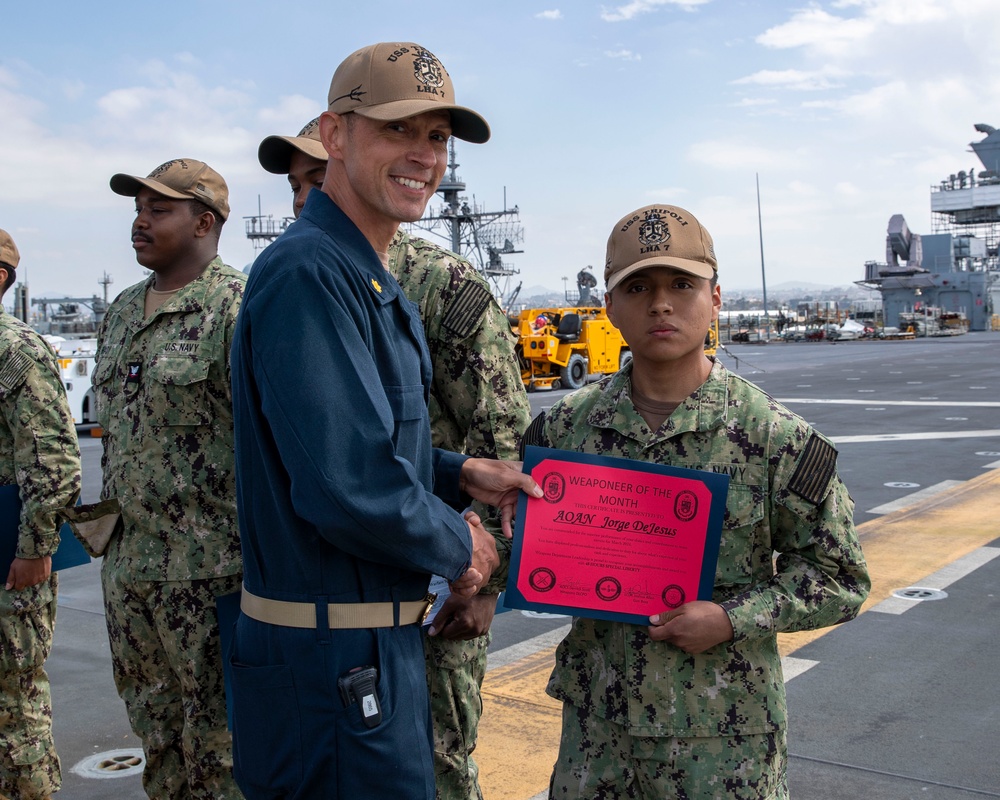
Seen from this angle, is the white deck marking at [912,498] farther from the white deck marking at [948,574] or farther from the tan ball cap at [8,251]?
the tan ball cap at [8,251]

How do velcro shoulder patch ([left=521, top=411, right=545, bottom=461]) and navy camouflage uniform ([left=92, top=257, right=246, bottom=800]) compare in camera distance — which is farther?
navy camouflage uniform ([left=92, top=257, right=246, bottom=800])

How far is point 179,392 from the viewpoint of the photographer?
3078 millimetres

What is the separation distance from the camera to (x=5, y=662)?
11.6ft

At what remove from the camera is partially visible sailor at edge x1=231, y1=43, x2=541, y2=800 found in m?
1.77

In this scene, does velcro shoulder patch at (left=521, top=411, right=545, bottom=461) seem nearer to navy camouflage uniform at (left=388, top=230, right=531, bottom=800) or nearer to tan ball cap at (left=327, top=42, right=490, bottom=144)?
navy camouflage uniform at (left=388, top=230, right=531, bottom=800)

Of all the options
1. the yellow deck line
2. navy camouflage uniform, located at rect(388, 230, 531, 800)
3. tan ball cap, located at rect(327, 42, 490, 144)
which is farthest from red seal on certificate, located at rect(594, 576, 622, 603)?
the yellow deck line

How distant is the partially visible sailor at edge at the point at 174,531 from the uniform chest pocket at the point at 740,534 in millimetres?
1486

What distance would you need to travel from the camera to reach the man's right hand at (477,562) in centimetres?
204

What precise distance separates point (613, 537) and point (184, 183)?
198cm

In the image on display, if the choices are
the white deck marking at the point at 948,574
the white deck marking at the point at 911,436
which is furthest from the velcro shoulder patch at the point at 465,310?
the white deck marking at the point at 911,436

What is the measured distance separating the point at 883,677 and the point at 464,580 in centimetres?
342

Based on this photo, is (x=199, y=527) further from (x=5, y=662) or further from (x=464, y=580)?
(x=464, y=580)

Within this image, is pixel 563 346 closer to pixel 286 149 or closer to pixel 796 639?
pixel 796 639

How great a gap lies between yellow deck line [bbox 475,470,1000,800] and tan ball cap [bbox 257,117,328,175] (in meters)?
2.22
